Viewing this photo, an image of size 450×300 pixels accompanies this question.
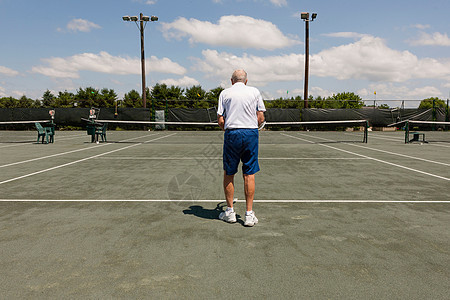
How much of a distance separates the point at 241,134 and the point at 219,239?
124 centimetres

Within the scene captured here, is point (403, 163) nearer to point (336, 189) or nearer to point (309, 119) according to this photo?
point (336, 189)

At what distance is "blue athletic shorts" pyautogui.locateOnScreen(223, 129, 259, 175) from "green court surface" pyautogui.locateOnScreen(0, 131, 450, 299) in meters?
0.70

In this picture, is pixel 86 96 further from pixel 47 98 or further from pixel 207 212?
pixel 207 212

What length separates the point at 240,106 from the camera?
12.6 ft

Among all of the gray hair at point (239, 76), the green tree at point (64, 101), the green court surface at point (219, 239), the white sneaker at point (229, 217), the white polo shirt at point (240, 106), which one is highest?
the green tree at point (64, 101)

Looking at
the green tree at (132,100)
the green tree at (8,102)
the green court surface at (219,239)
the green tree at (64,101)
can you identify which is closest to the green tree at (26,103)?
the green tree at (8,102)

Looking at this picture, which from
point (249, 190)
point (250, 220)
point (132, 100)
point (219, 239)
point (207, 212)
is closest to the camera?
point (219, 239)

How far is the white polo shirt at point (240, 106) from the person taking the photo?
151 inches

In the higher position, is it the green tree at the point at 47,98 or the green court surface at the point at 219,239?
the green tree at the point at 47,98

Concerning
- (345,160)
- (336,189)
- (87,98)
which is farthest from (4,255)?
(87,98)

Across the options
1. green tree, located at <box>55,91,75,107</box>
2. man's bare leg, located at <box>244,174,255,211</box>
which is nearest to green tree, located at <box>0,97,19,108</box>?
green tree, located at <box>55,91,75,107</box>

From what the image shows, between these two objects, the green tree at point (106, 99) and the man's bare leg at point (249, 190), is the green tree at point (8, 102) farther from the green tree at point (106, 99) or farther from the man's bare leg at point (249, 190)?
the man's bare leg at point (249, 190)

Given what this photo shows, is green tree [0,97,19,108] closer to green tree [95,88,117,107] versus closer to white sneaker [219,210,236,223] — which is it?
green tree [95,88,117,107]

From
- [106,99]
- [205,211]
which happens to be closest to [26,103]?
[106,99]
